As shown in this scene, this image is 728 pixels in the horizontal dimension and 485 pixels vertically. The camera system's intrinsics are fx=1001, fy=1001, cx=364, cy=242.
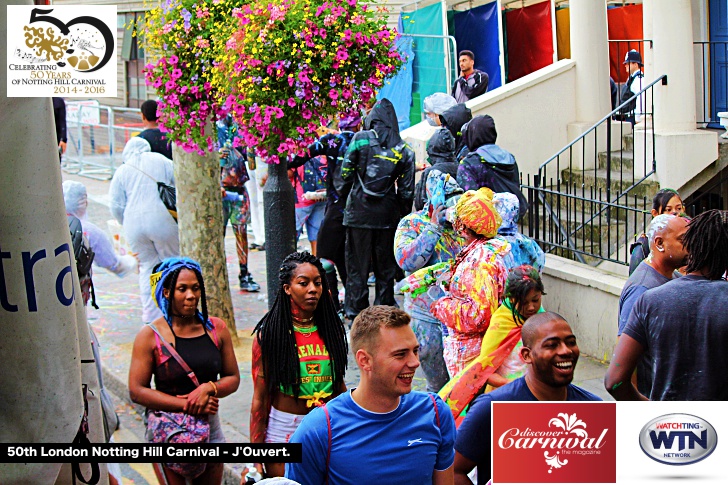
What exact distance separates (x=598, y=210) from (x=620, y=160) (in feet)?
4.01

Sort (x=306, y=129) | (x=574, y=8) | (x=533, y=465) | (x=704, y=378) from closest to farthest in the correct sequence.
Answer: (x=533, y=465) < (x=704, y=378) < (x=306, y=129) < (x=574, y=8)

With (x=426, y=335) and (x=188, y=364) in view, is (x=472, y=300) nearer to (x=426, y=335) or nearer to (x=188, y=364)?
(x=426, y=335)

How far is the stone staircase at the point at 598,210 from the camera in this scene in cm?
982

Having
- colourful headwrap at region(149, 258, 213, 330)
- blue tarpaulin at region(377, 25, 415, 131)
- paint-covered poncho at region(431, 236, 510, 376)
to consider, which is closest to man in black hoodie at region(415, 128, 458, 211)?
paint-covered poncho at region(431, 236, 510, 376)

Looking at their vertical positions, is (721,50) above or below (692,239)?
above

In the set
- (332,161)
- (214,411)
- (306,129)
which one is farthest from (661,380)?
(332,161)

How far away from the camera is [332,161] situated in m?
9.91

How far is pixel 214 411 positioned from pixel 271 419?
0.38 metres

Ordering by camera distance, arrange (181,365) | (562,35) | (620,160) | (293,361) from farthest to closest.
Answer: (562,35)
(620,160)
(181,365)
(293,361)

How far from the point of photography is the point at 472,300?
593cm

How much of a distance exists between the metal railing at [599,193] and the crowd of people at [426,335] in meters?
1.13

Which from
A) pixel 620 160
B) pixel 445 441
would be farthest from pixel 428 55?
pixel 445 441

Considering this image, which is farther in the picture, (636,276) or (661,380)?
(636,276)

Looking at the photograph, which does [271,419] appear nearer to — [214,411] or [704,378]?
[214,411]
